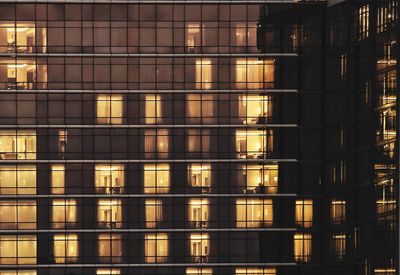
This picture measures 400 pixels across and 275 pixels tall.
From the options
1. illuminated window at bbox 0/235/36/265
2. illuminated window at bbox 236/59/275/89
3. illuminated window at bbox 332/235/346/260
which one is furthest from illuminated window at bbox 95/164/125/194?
illuminated window at bbox 332/235/346/260

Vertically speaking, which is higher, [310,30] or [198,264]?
[310,30]

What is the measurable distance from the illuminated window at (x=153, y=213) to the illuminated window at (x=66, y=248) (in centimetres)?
598

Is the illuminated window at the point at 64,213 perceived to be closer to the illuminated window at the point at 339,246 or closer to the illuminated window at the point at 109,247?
the illuminated window at the point at 109,247

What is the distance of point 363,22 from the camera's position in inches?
2746

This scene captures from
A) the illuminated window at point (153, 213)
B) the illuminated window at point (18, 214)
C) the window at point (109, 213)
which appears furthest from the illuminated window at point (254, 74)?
the illuminated window at point (18, 214)

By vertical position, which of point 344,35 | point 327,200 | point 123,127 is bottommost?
point 327,200

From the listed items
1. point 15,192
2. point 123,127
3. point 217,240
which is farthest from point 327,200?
point 15,192

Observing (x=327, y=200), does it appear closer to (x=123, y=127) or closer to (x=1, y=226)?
(x=123, y=127)

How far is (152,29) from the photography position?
73.2 m

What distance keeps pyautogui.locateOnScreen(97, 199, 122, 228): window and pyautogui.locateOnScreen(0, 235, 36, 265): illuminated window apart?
5.59m

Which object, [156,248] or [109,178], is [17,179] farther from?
[156,248]

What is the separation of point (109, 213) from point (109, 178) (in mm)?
2807

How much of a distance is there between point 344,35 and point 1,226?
31.1m

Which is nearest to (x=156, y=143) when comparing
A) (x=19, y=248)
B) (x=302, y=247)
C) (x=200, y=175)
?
(x=200, y=175)
